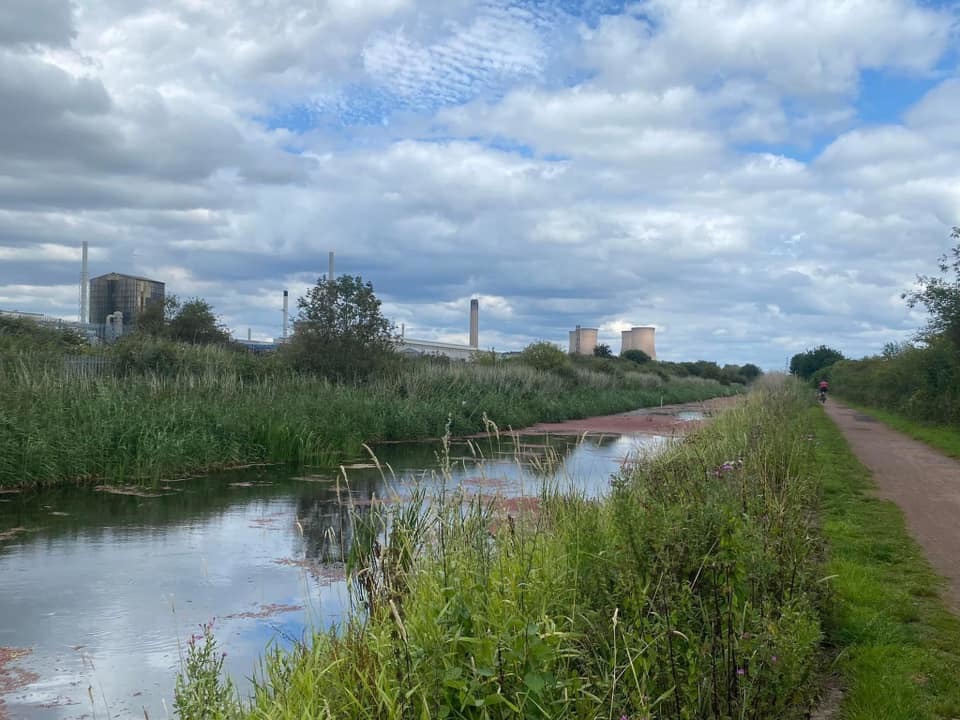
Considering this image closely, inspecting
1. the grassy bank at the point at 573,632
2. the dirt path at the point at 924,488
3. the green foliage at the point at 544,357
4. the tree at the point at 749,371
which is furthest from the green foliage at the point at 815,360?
the grassy bank at the point at 573,632

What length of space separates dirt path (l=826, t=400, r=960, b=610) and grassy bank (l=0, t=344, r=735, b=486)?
566 cm

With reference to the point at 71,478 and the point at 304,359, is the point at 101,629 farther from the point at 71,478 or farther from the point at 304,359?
the point at 304,359

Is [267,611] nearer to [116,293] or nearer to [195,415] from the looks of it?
[195,415]

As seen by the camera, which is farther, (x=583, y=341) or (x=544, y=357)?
(x=583, y=341)

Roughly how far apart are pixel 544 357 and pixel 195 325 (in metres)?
20.0

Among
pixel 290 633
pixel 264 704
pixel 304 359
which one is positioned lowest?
pixel 290 633

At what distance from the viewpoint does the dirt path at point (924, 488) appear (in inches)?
355

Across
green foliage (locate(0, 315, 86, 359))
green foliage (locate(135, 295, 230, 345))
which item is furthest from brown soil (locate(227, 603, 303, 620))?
green foliage (locate(135, 295, 230, 345))

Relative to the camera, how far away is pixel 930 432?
83.6ft

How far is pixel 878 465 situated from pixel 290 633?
14.5 metres

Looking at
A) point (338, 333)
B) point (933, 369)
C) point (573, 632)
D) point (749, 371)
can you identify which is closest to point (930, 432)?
point (933, 369)

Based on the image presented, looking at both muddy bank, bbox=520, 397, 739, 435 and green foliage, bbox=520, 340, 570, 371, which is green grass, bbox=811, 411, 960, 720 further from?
green foliage, bbox=520, 340, 570, 371

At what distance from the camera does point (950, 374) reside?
28.5 m

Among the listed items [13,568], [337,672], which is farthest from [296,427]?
[337,672]
